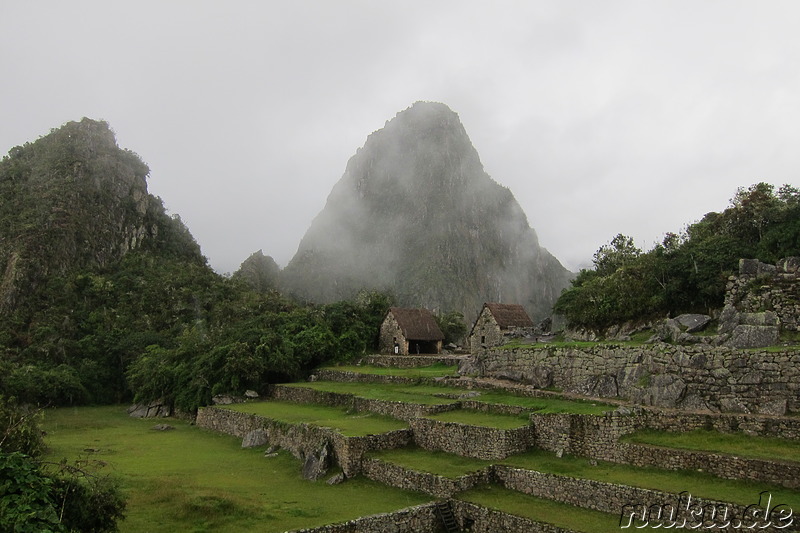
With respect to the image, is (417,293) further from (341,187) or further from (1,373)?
(1,373)

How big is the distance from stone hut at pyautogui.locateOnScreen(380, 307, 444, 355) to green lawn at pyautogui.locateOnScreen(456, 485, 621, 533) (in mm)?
21367

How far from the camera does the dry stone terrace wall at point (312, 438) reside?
56.7ft

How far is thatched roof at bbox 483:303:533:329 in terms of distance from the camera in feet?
101

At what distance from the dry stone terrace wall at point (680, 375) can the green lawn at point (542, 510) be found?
5071 millimetres

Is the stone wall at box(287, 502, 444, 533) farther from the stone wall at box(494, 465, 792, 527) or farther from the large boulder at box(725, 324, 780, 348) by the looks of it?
the large boulder at box(725, 324, 780, 348)

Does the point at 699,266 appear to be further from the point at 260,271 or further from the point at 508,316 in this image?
the point at 260,271

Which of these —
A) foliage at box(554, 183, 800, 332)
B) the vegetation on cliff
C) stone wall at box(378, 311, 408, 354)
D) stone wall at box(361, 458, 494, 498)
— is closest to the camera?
stone wall at box(361, 458, 494, 498)

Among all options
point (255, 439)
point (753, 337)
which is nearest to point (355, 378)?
point (255, 439)

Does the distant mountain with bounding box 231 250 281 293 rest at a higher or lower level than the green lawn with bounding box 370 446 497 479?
higher

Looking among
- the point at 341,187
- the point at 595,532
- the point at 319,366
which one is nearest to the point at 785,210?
the point at 595,532

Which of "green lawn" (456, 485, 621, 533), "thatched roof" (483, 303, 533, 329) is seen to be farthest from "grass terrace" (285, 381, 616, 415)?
"thatched roof" (483, 303, 533, 329)

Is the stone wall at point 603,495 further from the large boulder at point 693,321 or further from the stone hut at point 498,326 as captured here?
the stone hut at point 498,326

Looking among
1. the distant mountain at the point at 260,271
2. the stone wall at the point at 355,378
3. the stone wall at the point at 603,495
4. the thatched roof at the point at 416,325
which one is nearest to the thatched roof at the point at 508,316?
the thatched roof at the point at 416,325

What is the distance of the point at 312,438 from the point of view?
19.2 metres
